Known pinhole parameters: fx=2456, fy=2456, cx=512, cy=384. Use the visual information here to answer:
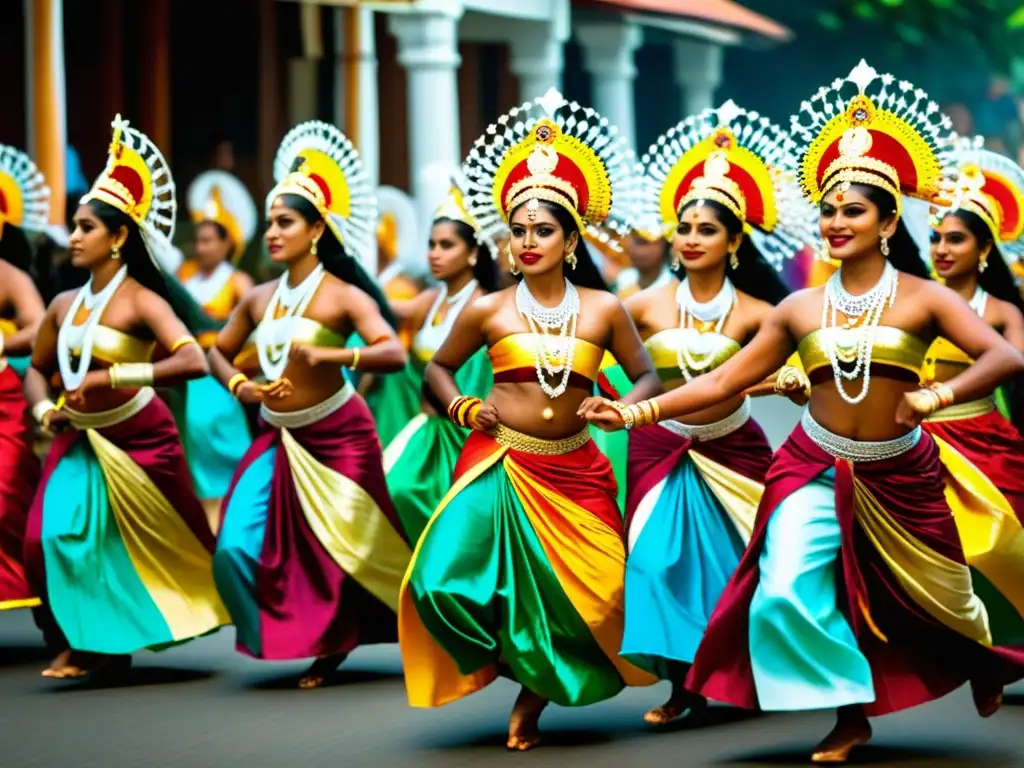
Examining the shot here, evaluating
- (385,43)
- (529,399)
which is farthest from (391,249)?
(529,399)

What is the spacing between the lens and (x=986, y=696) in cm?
803

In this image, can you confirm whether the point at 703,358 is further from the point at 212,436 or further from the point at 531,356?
the point at 212,436

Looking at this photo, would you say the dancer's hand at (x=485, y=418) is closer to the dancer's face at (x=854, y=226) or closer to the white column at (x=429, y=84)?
the dancer's face at (x=854, y=226)

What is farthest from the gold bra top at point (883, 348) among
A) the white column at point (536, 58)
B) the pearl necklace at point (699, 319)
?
the white column at point (536, 58)

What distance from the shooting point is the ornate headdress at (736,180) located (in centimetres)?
963

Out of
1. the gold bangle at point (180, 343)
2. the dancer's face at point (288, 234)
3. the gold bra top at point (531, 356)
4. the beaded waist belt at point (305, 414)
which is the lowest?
the beaded waist belt at point (305, 414)

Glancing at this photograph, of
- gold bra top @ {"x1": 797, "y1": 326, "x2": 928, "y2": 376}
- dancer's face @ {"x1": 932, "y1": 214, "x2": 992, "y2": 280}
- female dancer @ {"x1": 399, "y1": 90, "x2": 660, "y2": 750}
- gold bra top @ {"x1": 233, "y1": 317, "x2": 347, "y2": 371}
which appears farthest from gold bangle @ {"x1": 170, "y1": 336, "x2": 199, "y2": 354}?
dancer's face @ {"x1": 932, "y1": 214, "x2": 992, "y2": 280}

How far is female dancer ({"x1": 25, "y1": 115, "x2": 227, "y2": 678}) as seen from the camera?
9.75 m

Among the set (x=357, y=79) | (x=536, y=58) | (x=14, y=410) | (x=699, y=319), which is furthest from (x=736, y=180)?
(x=536, y=58)

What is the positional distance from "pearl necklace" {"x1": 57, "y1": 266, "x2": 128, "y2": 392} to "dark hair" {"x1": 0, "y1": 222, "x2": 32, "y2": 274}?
3.23 feet

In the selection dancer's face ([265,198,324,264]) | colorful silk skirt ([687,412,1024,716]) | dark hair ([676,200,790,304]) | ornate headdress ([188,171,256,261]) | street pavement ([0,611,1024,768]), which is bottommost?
street pavement ([0,611,1024,768])

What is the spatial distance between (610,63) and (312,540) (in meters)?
21.0

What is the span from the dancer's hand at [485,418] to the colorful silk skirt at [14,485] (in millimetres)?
2428

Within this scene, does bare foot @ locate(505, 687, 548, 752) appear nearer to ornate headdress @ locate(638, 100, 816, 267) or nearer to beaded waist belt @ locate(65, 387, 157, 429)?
ornate headdress @ locate(638, 100, 816, 267)
